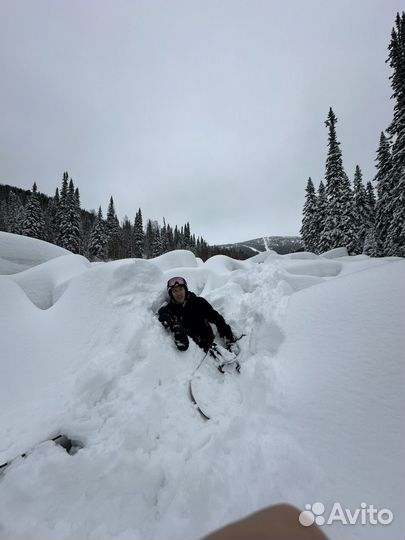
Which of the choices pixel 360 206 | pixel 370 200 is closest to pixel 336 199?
pixel 360 206

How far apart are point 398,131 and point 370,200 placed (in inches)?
867

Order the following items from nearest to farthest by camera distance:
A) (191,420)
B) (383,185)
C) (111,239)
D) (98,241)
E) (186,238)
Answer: (191,420) → (383,185) → (98,241) → (111,239) → (186,238)

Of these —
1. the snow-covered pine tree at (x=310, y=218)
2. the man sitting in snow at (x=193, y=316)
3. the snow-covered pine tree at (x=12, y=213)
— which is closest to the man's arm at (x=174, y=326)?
the man sitting in snow at (x=193, y=316)

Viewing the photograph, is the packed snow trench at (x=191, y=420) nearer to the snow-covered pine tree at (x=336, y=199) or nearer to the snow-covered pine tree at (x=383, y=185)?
the snow-covered pine tree at (x=383, y=185)

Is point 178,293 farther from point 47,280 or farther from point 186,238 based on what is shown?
point 186,238

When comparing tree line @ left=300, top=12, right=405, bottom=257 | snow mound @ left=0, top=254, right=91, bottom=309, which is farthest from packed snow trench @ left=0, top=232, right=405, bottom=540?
tree line @ left=300, top=12, right=405, bottom=257

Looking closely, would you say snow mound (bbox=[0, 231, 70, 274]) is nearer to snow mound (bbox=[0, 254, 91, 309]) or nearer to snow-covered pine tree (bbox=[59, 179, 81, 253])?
snow mound (bbox=[0, 254, 91, 309])

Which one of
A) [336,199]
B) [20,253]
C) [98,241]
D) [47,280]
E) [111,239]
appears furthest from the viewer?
[111,239]

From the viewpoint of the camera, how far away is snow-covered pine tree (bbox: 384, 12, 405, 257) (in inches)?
549

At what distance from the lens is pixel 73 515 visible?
154 centimetres

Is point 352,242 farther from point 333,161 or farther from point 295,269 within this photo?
point 295,269

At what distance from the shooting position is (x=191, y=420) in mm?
2391

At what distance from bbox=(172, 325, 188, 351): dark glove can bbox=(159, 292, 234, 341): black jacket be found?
11.9 inches

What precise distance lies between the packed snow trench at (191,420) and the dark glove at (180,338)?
0.38ft
